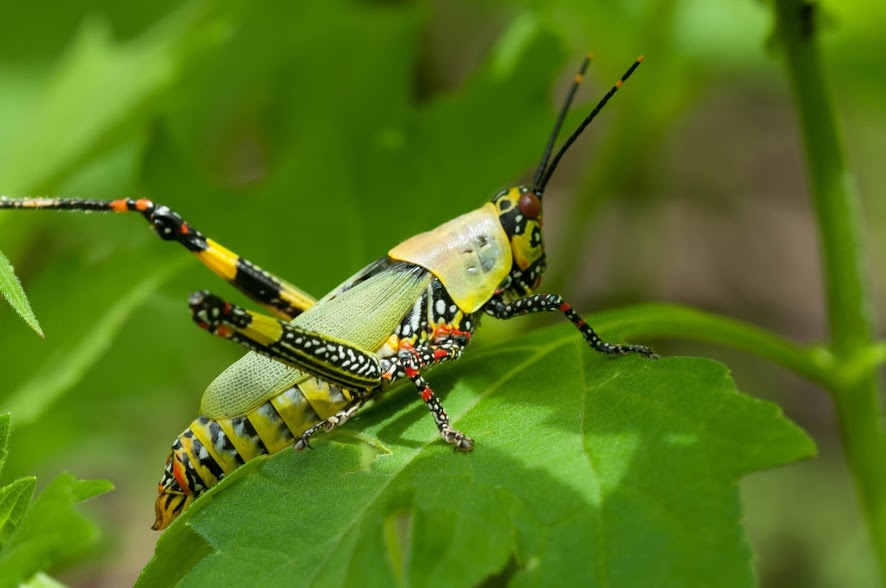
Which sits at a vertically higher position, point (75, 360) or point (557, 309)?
point (75, 360)

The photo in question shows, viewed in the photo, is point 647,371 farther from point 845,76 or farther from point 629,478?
point 845,76

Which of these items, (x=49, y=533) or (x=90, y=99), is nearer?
(x=49, y=533)

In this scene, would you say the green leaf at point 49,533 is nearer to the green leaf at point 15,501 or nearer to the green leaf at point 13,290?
the green leaf at point 15,501

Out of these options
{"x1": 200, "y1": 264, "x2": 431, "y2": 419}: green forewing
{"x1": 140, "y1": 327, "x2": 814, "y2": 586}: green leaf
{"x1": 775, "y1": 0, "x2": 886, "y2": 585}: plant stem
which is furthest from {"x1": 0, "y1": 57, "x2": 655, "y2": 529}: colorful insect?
{"x1": 775, "y1": 0, "x2": 886, "y2": 585}: plant stem

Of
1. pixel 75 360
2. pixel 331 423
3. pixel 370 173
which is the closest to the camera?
pixel 331 423

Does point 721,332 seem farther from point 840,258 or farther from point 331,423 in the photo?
point 331,423

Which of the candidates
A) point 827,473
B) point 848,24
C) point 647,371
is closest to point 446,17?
point 848,24

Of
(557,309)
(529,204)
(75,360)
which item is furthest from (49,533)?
(529,204)
